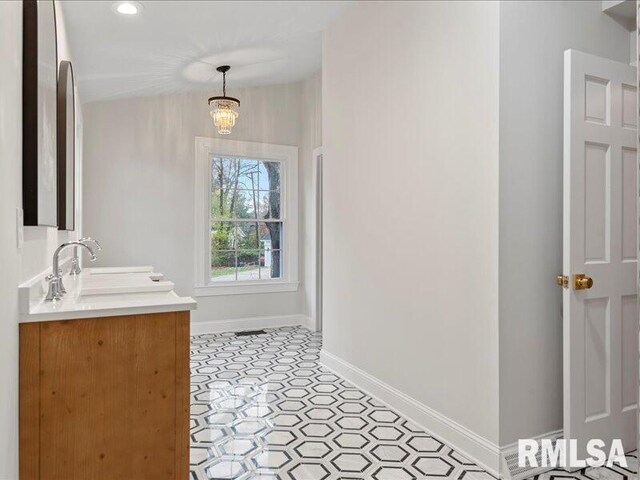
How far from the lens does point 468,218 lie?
2395 mm

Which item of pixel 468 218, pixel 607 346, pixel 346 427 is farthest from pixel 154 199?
pixel 607 346

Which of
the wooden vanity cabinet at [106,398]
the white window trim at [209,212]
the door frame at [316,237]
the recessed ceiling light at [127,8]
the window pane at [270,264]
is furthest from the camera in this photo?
the window pane at [270,264]

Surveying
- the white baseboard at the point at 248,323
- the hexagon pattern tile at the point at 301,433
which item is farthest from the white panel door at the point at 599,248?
the white baseboard at the point at 248,323

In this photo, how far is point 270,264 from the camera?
221 inches

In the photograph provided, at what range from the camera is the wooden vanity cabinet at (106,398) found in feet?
5.18

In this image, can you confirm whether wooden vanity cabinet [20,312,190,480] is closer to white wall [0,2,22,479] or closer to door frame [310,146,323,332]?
white wall [0,2,22,479]

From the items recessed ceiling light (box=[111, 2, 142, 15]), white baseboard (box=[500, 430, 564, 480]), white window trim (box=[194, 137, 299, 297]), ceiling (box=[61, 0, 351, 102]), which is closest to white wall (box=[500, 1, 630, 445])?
white baseboard (box=[500, 430, 564, 480])

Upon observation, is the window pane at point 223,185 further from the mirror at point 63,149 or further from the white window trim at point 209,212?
the mirror at point 63,149

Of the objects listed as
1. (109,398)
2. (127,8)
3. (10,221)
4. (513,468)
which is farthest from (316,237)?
(10,221)

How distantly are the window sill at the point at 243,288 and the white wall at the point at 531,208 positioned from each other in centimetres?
359

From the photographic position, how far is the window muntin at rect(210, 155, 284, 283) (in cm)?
532

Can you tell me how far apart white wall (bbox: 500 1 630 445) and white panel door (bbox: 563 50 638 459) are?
0.13m

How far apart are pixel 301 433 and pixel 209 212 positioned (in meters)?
3.16

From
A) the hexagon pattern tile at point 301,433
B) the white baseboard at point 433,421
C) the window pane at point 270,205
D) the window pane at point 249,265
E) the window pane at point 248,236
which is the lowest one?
the hexagon pattern tile at point 301,433
